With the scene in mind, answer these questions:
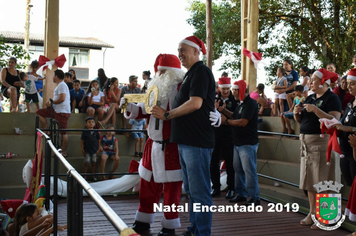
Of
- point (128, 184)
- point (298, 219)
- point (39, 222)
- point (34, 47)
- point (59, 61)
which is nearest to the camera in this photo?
point (39, 222)

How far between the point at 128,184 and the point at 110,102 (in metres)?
2.87

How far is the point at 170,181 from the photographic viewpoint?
3.75 m

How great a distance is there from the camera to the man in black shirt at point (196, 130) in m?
3.23

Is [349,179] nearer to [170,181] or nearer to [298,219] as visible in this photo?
[298,219]

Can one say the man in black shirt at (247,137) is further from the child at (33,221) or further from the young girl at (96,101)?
the young girl at (96,101)

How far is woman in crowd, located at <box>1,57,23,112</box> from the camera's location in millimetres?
8555

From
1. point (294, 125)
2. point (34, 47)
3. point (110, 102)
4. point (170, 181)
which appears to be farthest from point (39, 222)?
point (34, 47)

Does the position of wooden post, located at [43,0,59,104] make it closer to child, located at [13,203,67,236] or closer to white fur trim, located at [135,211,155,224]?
child, located at [13,203,67,236]

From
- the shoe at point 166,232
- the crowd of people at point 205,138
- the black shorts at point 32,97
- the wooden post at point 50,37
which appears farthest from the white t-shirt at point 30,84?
the shoe at point 166,232

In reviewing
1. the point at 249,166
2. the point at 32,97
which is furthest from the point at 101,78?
the point at 249,166

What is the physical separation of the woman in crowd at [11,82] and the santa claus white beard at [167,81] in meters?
→ 5.74

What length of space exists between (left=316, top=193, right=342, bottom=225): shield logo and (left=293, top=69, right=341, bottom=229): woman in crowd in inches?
2.7

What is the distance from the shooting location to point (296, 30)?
48.8ft

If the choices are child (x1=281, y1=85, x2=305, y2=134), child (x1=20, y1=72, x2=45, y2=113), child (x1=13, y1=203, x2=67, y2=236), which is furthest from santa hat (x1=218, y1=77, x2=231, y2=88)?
child (x1=20, y1=72, x2=45, y2=113)
